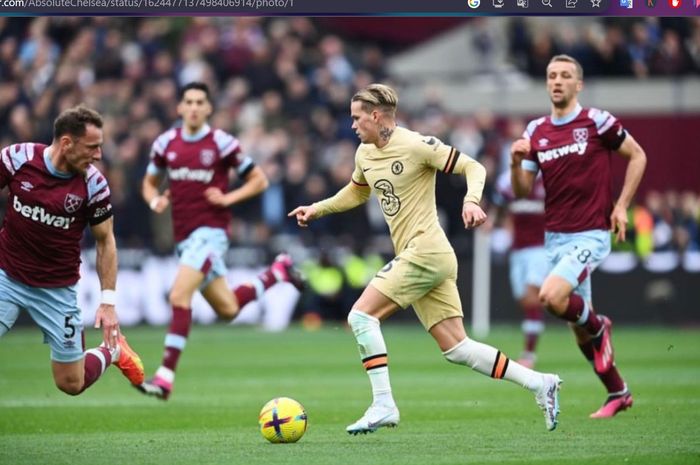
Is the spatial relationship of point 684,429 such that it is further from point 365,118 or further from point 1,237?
point 1,237

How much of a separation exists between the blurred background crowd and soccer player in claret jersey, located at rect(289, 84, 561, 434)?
13.3 meters

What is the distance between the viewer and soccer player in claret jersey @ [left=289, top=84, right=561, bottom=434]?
997 cm


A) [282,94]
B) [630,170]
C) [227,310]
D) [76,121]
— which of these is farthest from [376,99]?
[282,94]

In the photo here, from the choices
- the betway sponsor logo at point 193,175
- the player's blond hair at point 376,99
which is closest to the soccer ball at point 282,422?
the player's blond hair at point 376,99

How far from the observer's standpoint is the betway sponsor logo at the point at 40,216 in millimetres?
9555

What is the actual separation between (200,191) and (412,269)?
4.45 m

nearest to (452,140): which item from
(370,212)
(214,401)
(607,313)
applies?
(370,212)

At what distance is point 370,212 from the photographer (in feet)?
79.3

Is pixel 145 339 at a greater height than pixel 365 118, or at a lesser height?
lesser

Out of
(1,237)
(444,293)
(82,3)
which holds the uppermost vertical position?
(82,3)

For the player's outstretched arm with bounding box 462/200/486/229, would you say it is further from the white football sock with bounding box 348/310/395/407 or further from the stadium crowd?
the stadium crowd

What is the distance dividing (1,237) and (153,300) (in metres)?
13.1

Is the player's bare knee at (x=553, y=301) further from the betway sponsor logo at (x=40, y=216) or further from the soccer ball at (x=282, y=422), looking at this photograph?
the betway sponsor logo at (x=40, y=216)

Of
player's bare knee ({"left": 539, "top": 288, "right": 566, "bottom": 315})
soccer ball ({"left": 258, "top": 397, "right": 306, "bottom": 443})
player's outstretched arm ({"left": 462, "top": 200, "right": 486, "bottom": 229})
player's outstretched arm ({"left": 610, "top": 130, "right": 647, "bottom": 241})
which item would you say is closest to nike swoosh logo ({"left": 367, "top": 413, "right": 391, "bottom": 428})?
soccer ball ({"left": 258, "top": 397, "right": 306, "bottom": 443})
